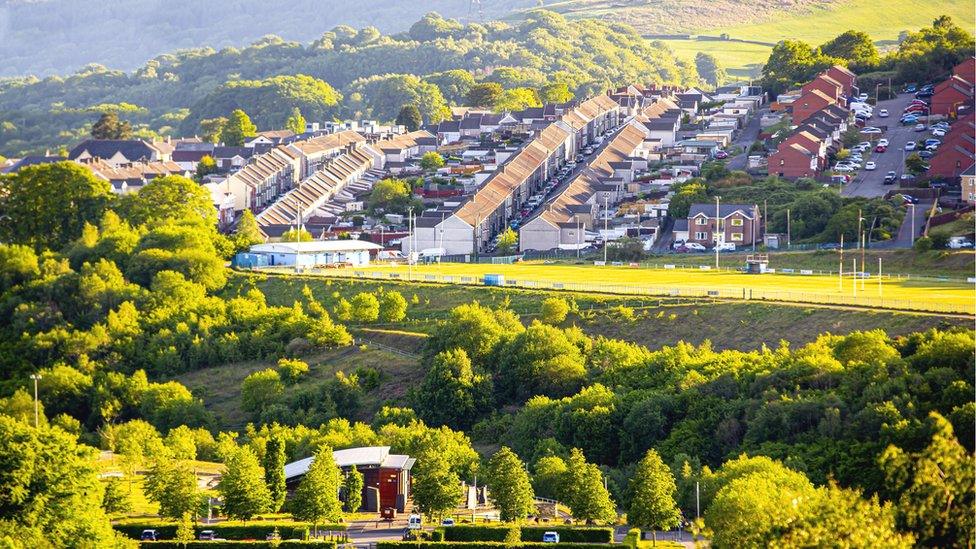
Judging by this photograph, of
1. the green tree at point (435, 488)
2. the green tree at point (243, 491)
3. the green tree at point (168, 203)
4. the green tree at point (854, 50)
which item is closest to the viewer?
the green tree at point (243, 491)

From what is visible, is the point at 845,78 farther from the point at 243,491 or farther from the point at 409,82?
the point at 243,491

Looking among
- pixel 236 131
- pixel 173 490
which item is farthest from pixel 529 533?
pixel 236 131

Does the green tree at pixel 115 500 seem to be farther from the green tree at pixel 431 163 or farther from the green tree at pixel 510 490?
the green tree at pixel 431 163

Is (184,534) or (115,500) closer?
(184,534)

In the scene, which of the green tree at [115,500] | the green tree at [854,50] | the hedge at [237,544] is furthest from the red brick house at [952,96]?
the hedge at [237,544]

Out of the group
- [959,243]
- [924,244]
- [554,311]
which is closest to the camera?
[554,311]

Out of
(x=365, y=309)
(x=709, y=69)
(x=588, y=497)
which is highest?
(x=709, y=69)

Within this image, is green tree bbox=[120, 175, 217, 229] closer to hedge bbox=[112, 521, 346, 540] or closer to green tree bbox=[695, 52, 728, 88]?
hedge bbox=[112, 521, 346, 540]
